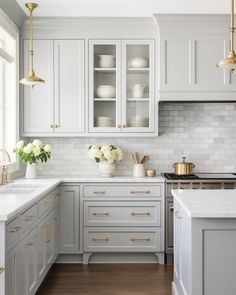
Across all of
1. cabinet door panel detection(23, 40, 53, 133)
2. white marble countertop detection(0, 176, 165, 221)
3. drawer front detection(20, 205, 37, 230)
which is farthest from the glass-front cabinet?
drawer front detection(20, 205, 37, 230)

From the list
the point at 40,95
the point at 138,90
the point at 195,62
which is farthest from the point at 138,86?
the point at 40,95

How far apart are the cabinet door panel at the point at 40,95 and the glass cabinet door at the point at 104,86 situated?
468mm

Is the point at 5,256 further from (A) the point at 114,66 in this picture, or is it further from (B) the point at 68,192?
(A) the point at 114,66

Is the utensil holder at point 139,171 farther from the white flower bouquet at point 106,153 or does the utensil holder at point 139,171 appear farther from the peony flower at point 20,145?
the peony flower at point 20,145

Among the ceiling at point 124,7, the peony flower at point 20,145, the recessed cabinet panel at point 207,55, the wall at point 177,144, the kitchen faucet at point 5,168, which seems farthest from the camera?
the wall at point 177,144

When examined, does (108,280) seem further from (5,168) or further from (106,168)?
(5,168)

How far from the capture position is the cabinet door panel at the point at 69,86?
489 centimetres

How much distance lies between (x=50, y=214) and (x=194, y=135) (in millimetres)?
2134

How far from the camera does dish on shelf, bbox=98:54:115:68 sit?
4918 mm

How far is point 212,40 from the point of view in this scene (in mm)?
4801

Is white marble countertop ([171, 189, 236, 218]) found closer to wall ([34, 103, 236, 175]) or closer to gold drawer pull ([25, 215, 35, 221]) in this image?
gold drawer pull ([25, 215, 35, 221])

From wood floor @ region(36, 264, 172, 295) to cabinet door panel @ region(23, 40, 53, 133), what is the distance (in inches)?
62.6

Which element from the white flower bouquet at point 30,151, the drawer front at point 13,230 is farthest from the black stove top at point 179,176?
the drawer front at point 13,230

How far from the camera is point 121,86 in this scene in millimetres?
4910
